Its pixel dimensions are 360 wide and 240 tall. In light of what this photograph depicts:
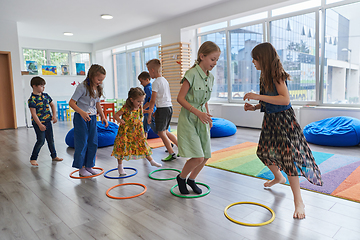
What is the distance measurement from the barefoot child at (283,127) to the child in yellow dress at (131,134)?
145 cm

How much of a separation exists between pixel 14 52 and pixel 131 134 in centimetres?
632

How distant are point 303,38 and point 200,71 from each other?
4.45 metres

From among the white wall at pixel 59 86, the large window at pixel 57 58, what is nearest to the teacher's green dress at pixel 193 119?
the white wall at pixel 59 86

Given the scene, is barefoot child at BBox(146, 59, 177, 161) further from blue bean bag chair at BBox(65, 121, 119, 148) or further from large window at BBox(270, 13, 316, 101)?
large window at BBox(270, 13, 316, 101)

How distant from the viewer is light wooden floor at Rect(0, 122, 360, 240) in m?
1.76

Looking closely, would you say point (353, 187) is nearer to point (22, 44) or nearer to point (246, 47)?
point (246, 47)

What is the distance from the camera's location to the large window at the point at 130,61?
983cm

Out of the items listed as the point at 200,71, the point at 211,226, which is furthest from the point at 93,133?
the point at 211,226

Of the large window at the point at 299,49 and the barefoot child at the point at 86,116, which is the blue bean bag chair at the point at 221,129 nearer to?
the large window at the point at 299,49

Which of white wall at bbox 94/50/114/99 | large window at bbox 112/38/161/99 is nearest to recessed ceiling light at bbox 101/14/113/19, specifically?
large window at bbox 112/38/161/99

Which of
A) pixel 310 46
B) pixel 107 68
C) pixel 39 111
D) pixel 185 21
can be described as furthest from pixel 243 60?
pixel 107 68

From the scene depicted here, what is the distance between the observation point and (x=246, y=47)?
267 inches

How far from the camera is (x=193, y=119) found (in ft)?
7.26

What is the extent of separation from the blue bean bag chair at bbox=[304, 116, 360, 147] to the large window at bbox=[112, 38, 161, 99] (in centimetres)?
648
